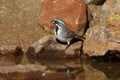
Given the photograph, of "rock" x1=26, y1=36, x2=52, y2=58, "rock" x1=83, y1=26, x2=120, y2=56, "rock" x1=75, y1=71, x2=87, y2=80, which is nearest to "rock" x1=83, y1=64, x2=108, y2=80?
"rock" x1=75, y1=71, x2=87, y2=80

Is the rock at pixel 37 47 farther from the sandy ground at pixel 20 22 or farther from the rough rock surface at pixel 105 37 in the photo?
the rough rock surface at pixel 105 37

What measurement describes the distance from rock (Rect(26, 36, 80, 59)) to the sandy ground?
553 mm

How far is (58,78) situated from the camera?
30.4ft

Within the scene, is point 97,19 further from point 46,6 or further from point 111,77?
point 111,77

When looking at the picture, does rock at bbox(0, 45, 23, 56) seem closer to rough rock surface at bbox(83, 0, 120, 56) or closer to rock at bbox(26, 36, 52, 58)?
rock at bbox(26, 36, 52, 58)

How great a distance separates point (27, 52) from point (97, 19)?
2517 millimetres

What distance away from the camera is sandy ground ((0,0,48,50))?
40.4 feet

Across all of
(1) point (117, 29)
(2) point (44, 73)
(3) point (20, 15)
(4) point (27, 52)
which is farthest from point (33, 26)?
(2) point (44, 73)

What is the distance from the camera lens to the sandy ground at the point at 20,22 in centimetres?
1232

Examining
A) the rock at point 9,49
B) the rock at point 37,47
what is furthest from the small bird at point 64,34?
the rock at point 9,49

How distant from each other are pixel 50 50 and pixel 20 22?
205 centimetres

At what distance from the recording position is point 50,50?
37.1 ft

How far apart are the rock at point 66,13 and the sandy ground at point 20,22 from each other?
1.23 feet

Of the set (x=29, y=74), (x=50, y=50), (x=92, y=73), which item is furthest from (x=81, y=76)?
(x=50, y=50)
